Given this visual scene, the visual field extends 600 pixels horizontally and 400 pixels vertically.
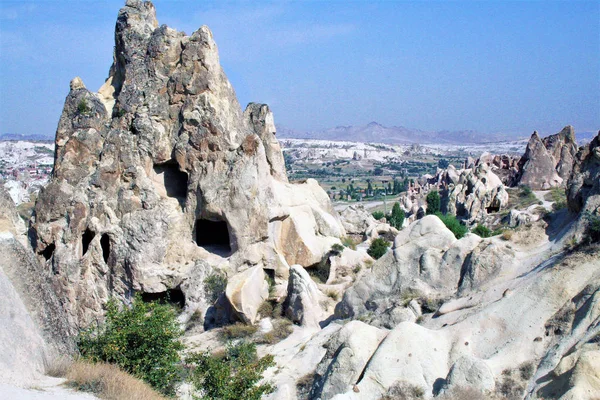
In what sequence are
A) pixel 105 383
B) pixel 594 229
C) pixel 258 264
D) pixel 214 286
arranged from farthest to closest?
1. pixel 258 264
2. pixel 214 286
3. pixel 594 229
4. pixel 105 383

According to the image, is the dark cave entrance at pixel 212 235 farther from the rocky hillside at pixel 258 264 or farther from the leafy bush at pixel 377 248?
the leafy bush at pixel 377 248

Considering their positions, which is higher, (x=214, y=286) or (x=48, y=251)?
(x=48, y=251)

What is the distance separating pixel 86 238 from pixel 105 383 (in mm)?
11872

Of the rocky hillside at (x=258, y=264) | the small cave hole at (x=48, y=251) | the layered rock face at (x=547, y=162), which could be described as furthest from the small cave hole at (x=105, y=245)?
the layered rock face at (x=547, y=162)

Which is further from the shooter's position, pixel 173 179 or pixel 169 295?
pixel 173 179

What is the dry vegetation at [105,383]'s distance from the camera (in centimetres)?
842

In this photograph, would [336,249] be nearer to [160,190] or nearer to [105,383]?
[160,190]

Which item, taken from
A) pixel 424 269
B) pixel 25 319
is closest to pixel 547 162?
pixel 424 269

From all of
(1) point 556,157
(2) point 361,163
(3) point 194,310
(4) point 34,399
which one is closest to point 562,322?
(4) point 34,399

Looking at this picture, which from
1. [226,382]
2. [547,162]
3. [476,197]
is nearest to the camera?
[226,382]

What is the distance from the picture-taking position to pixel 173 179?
69.4 ft

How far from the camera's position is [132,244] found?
18938 millimetres

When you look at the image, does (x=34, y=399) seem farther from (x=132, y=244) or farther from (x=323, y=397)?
(x=132, y=244)

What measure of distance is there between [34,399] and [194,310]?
10.8m
